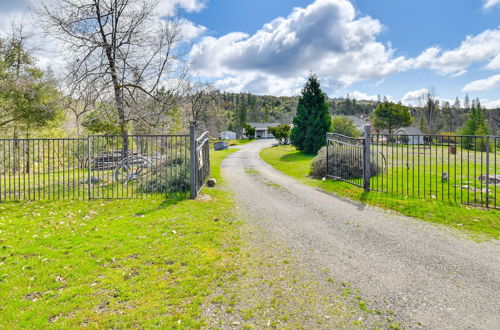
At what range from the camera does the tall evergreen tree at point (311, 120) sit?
23656mm

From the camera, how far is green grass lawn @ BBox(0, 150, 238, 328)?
9.14 ft

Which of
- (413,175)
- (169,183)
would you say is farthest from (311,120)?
(169,183)

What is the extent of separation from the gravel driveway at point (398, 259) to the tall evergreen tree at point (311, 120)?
1678 cm

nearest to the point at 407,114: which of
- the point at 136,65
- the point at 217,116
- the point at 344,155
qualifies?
the point at 217,116

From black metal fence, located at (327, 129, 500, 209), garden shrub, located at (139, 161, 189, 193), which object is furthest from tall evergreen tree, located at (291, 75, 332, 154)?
garden shrub, located at (139, 161, 189, 193)

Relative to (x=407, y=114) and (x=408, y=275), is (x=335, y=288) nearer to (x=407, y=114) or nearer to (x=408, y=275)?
(x=408, y=275)

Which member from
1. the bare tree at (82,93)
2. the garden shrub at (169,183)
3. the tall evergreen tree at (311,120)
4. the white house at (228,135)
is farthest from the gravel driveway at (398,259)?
the white house at (228,135)

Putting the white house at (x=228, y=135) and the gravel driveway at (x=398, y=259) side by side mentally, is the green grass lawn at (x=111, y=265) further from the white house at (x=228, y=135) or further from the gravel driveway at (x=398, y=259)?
the white house at (x=228, y=135)

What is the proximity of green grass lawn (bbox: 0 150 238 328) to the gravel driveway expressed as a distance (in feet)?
4.50

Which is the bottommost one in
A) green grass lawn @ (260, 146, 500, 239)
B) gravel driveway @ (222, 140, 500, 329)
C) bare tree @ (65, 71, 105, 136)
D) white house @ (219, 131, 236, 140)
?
gravel driveway @ (222, 140, 500, 329)

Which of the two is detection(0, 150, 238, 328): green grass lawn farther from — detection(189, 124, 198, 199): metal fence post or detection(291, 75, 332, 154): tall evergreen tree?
detection(291, 75, 332, 154): tall evergreen tree

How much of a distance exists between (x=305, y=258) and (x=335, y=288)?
34.9 inches

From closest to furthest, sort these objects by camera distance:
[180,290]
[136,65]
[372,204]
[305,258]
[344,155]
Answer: [180,290]
[305,258]
[372,204]
[344,155]
[136,65]

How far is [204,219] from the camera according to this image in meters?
6.21
